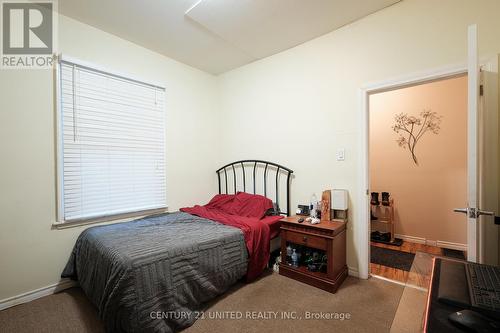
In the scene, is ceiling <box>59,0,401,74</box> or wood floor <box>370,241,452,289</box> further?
ceiling <box>59,0,401,74</box>

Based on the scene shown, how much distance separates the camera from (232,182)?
3543 millimetres

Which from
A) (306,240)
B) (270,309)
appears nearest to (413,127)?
(306,240)

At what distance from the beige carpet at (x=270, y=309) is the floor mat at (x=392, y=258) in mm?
544

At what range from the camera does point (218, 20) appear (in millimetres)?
2311

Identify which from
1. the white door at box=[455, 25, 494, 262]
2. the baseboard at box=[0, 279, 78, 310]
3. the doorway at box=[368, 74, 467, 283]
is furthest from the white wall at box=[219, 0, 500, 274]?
the baseboard at box=[0, 279, 78, 310]

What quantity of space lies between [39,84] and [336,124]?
291cm

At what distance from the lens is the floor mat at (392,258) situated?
8.71 ft

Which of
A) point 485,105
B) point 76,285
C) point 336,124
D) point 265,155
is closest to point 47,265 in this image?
point 76,285

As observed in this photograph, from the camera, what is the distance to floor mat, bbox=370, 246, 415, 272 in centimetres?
265

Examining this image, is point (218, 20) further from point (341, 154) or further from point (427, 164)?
point (427, 164)

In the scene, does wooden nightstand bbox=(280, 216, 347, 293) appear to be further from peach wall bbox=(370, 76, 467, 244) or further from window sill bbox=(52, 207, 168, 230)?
peach wall bbox=(370, 76, 467, 244)

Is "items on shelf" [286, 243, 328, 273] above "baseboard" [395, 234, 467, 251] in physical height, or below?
above

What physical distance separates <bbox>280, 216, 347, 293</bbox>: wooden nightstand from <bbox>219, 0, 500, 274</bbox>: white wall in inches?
8.3

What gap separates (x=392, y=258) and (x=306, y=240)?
56.2 inches
